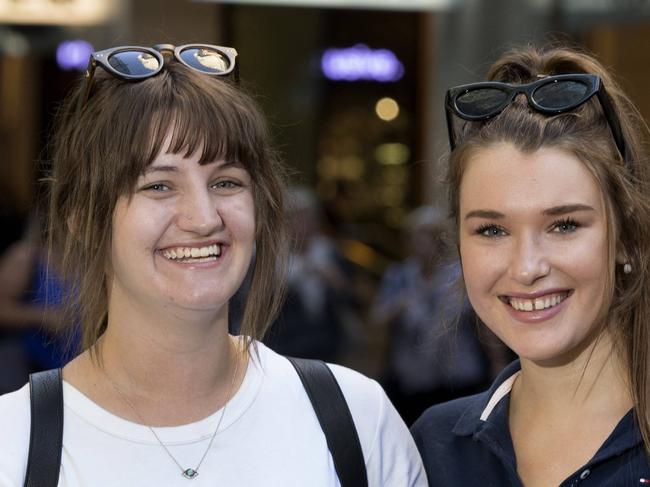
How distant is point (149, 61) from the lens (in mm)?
2688

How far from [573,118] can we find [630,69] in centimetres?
654

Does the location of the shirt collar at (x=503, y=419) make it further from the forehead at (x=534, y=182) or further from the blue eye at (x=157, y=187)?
the blue eye at (x=157, y=187)

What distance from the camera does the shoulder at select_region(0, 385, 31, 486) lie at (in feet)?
7.95

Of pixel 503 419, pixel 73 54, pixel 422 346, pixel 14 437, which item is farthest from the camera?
pixel 73 54

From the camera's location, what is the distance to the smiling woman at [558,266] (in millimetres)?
2631

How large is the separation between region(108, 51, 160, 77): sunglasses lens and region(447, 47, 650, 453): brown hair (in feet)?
2.75

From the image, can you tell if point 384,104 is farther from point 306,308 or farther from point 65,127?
point 65,127

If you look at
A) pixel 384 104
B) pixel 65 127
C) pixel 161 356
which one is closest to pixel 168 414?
pixel 161 356

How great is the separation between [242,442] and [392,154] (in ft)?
29.7

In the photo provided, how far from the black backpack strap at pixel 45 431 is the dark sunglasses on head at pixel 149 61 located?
690 millimetres

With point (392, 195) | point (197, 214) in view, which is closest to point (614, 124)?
point (197, 214)

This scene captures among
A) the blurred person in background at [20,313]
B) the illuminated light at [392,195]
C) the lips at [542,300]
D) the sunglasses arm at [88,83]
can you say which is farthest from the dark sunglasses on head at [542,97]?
the illuminated light at [392,195]

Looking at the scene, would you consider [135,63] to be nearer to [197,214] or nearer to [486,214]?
[197,214]

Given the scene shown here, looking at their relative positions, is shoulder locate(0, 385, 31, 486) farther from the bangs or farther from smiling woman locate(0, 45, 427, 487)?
the bangs
